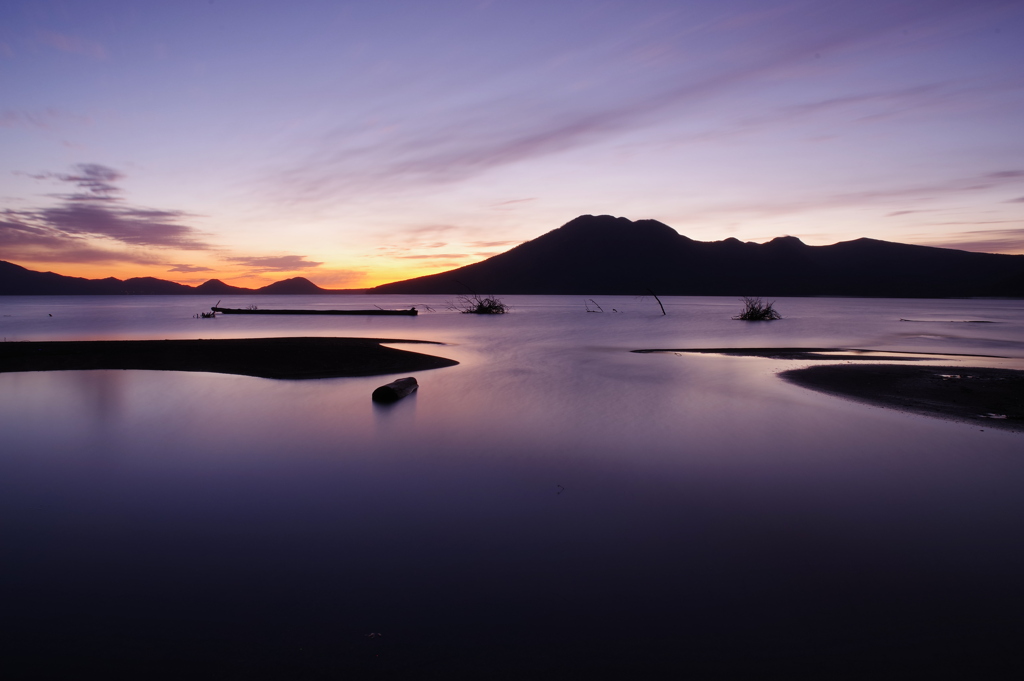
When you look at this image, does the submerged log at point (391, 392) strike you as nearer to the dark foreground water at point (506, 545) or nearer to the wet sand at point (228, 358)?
the dark foreground water at point (506, 545)

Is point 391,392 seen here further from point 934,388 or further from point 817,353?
point 817,353

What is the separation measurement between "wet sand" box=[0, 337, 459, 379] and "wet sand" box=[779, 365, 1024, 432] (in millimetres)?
11473

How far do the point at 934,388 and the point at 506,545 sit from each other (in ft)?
39.5

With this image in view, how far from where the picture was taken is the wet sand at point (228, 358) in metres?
15.7

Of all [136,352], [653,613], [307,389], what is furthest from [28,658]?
[136,352]

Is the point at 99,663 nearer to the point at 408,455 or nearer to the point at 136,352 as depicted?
the point at 408,455

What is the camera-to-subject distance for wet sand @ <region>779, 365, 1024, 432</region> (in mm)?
9945

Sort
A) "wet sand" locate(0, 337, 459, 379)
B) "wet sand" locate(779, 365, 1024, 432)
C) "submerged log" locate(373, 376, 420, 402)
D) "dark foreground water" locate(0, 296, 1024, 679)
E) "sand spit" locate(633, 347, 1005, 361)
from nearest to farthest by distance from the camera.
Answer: "dark foreground water" locate(0, 296, 1024, 679) < "wet sand" locate(779, 365, 1024, 432) < "submerged log" locate(373, 376, 420, 402) < "wet sand" locate(0, 337, 459, 379) < "sand spit" locate(633, 347, 1005, 361)

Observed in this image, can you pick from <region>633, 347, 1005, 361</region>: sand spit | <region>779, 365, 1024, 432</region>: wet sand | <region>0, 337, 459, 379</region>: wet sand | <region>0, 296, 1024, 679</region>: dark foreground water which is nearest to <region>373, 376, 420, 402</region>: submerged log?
<region>0, 296, 1024, 679</region>: dark foreground water

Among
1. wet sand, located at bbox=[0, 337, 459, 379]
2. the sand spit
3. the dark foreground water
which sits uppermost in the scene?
wet sand, located at bbox=[0, 337, 459, 379]

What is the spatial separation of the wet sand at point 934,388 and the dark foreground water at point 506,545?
1.00 meters

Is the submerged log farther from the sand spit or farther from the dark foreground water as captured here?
the sand spit

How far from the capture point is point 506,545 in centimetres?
509

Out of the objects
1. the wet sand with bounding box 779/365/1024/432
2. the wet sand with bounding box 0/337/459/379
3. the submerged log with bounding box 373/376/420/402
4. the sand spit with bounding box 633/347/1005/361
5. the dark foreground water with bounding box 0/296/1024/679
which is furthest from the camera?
the sand spit with bounding box 633/347/1005/361
